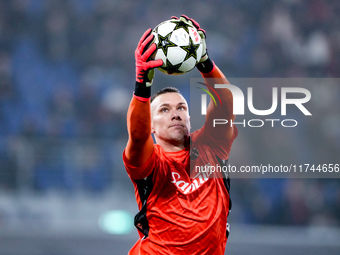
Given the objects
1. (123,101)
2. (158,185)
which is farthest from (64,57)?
(158,185)

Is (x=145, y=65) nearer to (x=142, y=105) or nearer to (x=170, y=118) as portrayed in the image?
(x=142, y=105)

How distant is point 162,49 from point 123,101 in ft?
21.7

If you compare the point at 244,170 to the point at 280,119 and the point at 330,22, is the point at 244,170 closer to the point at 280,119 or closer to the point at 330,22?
the point at 280,119

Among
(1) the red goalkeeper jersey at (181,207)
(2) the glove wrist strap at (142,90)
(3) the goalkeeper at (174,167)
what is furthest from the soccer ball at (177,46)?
(1) the red goalkeeper jersey at (181,207)

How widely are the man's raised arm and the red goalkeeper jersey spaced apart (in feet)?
0.35

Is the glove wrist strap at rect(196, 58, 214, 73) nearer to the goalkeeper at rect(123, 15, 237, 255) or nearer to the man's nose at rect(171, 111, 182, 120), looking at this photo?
the goalkeeper at rect(123, 15, 237, 255)

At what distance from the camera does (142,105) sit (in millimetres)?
3283

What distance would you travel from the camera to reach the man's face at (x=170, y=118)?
3.75 metres

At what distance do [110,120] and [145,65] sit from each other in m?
6.51

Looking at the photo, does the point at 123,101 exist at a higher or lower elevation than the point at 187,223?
higher

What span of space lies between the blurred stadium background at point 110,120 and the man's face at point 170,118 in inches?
150

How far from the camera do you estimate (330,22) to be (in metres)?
11.2

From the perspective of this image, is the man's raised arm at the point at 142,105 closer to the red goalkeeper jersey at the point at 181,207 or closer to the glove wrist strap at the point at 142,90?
the glove wrist strap at the point at 142,90

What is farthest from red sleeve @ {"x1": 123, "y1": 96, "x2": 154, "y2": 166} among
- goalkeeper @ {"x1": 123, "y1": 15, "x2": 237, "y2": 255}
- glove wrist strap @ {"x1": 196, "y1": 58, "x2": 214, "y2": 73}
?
glove wrist strap @ {"x1": 196, "y1": 58, "x2": 214, "y2": 73}
